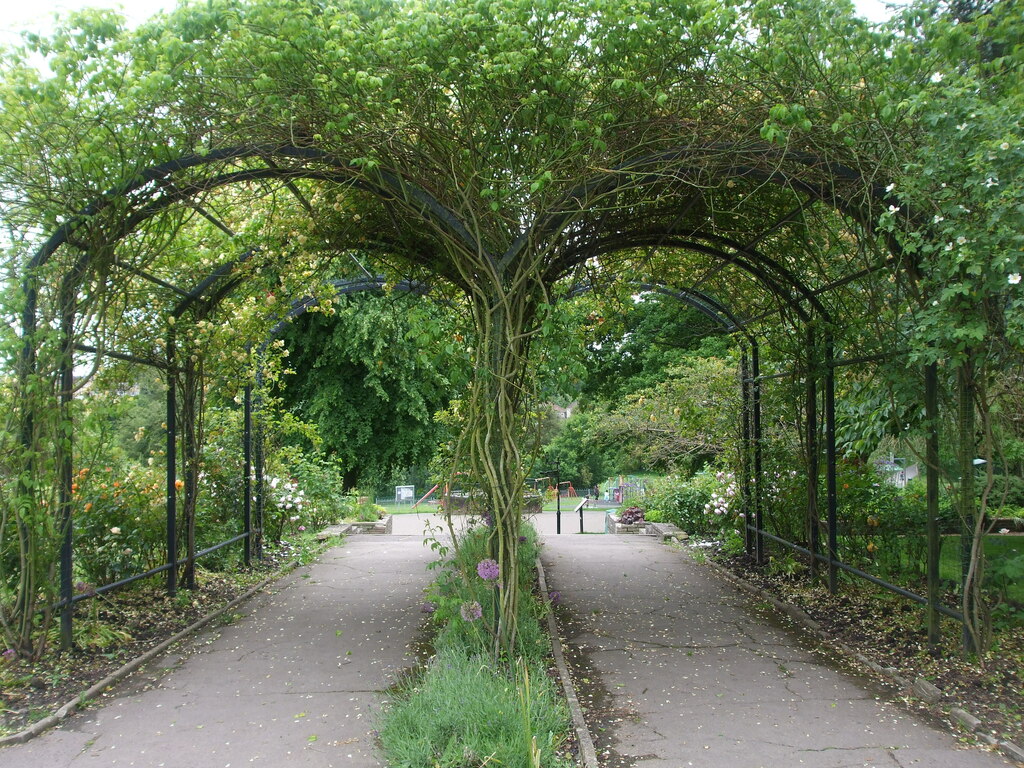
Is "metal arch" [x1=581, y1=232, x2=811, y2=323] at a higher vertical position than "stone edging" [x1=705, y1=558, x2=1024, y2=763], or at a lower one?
higher

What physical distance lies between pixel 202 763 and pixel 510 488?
2.30m

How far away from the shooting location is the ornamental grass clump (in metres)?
3.31

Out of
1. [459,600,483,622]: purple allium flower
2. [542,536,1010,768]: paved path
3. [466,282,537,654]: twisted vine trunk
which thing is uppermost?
[466,282,537,654]: twisted vine trunk

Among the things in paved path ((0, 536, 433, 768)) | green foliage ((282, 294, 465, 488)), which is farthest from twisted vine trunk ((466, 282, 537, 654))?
green foliage ((282, 294, 465, 488))

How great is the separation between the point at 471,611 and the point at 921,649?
9.85ft

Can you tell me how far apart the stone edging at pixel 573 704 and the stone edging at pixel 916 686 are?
194 cm

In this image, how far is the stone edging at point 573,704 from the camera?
11.8 feet

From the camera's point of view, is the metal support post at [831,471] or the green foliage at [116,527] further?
the metal support post at [831,471]

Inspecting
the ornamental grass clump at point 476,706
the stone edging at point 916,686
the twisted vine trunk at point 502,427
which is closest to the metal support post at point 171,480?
the ornamental grass clump at point 476,706

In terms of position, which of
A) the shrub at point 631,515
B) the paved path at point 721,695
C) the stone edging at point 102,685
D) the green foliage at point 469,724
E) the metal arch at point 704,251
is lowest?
the shrub at point 631,515

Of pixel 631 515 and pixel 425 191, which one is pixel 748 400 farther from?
pixel 631 515

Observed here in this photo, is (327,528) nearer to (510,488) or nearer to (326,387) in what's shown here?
(326,387)

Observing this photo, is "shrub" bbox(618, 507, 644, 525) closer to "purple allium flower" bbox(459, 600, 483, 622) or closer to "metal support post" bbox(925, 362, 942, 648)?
"metal support post" bbox(925, 362, 942, 648)

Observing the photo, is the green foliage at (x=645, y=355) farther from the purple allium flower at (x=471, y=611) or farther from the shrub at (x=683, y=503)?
the purple allium flower at (x=471, y=611)
